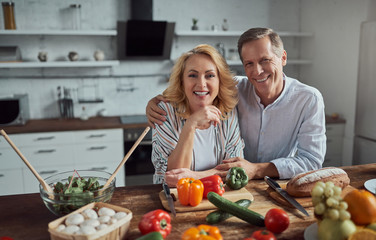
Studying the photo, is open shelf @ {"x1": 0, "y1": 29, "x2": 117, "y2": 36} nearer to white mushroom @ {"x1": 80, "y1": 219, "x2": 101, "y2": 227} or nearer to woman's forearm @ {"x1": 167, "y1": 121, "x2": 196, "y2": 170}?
woman's forearm @ {"x1": 167, "y1": 121, "x2": 196, "y2": 170}

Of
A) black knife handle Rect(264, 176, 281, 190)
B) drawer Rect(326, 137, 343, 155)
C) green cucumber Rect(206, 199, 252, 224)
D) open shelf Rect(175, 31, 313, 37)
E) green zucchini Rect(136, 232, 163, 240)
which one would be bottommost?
drawer Rect(326, 137, 343, 155)

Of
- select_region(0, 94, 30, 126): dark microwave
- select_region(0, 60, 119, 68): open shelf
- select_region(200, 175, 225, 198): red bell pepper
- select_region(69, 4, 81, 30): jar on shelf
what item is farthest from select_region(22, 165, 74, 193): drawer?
select_region(200, 175, 225, 198): red bell pepper

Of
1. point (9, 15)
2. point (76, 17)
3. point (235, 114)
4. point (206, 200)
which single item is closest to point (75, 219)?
point (206, 200)

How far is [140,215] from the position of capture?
4.68 ft

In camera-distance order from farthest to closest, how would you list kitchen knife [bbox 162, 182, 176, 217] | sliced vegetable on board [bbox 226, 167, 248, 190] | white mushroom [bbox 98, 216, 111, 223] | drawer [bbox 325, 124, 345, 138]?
→ drawer [bbox 325, 124, 345, 138] < sliced vegetable on board [bbox 226, 167, 248, 190] < kitchen knife [bbox 162, 182, 176, 217] < white mushroom [bbox 98, 216, 111, 223]

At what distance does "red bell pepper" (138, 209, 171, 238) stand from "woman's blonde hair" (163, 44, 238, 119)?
36.8 inches

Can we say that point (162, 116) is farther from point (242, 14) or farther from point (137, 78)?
point (242, 14)

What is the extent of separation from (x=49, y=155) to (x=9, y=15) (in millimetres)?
1644

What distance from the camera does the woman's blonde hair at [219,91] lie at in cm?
207

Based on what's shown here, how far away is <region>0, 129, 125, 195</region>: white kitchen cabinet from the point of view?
12.0ft

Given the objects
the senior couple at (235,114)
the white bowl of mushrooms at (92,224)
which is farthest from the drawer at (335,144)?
the white bowl of mushrooms at (92,224)

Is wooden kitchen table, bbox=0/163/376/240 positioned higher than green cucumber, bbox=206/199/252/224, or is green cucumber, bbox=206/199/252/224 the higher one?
green cucumber, bbox=206/199/252/224

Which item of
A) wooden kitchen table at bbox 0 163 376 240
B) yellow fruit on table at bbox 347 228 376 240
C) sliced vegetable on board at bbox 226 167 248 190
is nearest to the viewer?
yellow fruit on table at bbox 347 228 376 240

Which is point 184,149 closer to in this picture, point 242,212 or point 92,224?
point 242,212
